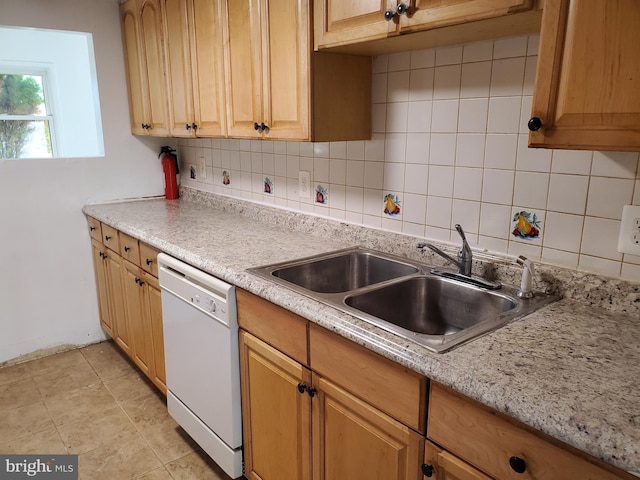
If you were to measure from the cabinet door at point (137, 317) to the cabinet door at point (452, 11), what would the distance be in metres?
1.75

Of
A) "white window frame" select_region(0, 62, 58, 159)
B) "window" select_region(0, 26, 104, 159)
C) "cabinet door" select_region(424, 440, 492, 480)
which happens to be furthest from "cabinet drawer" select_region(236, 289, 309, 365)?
"white window frame" select_region(0, 62, 58, 159)

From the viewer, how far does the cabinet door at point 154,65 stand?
8.34ft

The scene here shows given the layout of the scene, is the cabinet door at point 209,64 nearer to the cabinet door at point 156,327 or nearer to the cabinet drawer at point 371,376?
the cabinet door at point 156,327

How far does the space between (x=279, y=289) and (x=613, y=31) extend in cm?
→ 103

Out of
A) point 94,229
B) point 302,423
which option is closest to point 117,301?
point 94,229

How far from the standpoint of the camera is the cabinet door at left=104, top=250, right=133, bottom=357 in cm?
267

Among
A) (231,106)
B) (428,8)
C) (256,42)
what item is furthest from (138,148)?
(428,8)

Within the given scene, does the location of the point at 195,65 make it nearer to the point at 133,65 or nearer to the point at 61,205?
the point at 133,65

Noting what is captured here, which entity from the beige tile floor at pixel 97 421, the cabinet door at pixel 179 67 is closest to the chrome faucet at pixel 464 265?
the beige tile floor at pixel 97 421

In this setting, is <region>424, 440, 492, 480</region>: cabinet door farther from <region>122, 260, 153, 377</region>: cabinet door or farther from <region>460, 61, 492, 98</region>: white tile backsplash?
<region>122, 260, 153, 377</region>: cabinet door

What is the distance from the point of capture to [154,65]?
264 cm

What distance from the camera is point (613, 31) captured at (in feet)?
2.94

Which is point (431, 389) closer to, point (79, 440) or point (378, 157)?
point (378, 157)

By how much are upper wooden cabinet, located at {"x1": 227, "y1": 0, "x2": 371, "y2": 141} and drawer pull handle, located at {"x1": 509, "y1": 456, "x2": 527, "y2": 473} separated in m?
1.20
